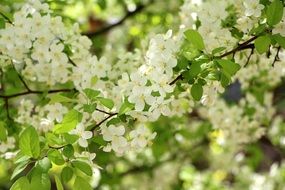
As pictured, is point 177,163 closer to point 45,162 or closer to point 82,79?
point 82,79

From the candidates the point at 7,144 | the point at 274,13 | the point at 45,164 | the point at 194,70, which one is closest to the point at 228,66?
the point at 194,70

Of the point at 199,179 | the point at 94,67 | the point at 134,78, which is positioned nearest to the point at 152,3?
the point at 199,179

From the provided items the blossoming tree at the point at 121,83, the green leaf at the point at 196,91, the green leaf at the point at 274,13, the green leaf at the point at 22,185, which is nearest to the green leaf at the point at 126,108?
the blossoming tree at the point at 121,83

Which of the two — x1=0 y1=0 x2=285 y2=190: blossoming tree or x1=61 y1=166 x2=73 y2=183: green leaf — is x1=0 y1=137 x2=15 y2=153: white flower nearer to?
x1=0 y1=0 x2=285 y2=190: blossoming tree

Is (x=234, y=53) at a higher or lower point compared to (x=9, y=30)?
lower

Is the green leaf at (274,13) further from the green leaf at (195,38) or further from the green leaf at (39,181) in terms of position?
the green leaf at (39,181)

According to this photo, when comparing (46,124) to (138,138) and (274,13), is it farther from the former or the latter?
(274,13)

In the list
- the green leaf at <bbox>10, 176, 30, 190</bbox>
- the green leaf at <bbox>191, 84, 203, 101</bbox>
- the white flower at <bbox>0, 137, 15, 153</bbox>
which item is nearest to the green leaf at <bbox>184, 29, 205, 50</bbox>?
the green leaf at <bbox>191, 84, 203, 101</bbox>
